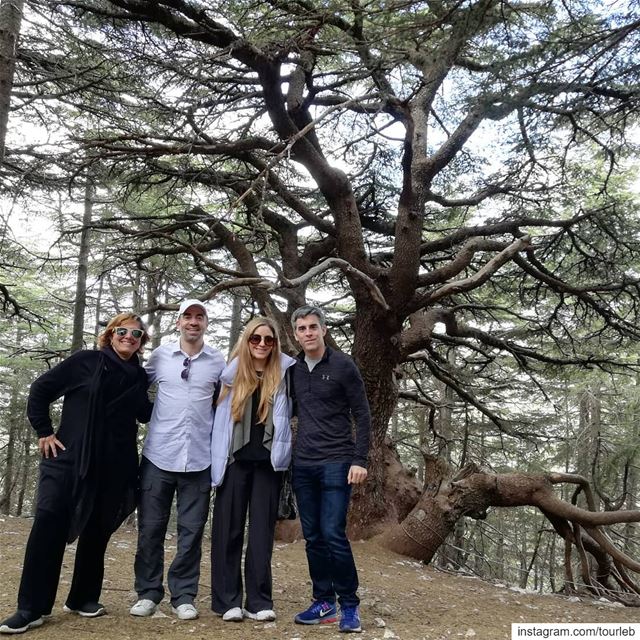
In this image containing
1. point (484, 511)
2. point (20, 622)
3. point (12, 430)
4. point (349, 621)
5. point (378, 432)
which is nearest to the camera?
point (20, 622)

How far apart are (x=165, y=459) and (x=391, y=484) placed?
5209 mm

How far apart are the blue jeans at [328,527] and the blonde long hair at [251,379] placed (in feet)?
1.85

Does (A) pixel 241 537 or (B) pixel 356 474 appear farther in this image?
(A) pixel 241 537

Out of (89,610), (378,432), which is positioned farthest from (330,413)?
(378,432)

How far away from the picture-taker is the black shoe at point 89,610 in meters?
3.75

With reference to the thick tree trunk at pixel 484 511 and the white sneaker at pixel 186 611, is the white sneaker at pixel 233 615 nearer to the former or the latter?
the white sneaker at pixel 186 611

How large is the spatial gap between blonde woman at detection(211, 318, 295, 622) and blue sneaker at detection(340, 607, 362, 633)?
1.66 ft

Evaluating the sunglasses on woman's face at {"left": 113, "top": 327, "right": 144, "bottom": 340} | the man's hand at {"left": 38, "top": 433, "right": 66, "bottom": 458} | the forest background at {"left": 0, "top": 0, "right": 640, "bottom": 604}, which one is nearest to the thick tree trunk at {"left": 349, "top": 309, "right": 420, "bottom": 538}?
the forest background at {"left": 0, "top": 0, "right": 640, "bottom": 604}

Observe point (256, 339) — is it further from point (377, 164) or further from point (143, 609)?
point (377, 164)

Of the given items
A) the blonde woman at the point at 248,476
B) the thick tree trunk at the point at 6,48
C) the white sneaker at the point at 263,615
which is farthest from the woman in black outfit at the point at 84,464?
the thick tree trunk at the point at 6,48

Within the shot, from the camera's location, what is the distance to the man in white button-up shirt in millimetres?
3905

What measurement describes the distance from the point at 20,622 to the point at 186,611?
1025 mm

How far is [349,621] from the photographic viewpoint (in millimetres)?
3734

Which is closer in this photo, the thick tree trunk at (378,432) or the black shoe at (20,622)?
the black shoe at (20,622)
